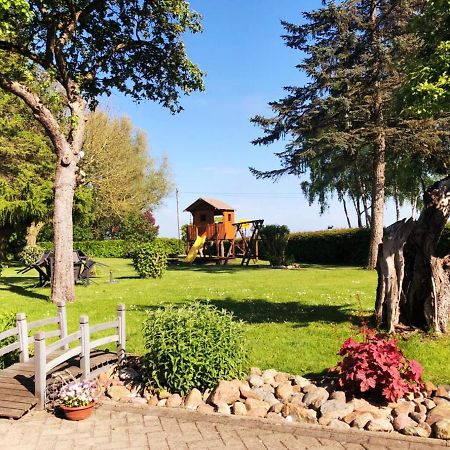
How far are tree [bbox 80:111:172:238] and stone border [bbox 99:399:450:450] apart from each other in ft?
113

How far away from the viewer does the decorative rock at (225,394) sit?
18.2 ft

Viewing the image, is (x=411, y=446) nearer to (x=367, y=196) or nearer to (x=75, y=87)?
(x=75, y=87)

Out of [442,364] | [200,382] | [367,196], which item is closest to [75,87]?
[200,382]

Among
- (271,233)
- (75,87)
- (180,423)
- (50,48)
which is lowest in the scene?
(180,423)

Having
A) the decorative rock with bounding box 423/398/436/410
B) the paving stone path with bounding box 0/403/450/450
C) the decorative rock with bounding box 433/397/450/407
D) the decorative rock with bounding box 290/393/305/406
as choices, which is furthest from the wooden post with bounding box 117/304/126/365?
the decorative rock with bounding box 433/397/450/407

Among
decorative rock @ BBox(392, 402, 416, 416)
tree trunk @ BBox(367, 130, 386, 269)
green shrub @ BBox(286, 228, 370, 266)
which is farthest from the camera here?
green shrub @ BBox(286, 228, 370, 266)

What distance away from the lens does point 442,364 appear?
22.8 feet

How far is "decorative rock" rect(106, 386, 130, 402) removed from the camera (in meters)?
5.95

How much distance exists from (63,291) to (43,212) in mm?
8461

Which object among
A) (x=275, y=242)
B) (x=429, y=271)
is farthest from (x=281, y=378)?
(x=275, y=242)

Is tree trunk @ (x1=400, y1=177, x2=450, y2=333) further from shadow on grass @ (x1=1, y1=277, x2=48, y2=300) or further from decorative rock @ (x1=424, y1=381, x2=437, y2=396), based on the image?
shadow on grass @ (x1=1, y1=277, x2=48, y2=300)

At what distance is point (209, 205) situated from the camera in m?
34.1

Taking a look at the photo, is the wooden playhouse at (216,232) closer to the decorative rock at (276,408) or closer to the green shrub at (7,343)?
the green shrub at (7,343)

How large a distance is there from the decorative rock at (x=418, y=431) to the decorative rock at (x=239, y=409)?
178 centimetres
